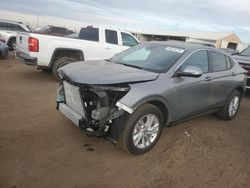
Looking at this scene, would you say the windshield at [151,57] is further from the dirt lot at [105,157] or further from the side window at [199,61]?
the dirt lot at [105,157]

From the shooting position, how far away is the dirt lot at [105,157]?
10.5 feet

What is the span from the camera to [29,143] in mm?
3885

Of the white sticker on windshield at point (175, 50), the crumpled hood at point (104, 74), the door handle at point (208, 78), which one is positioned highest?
the white sticker on windshield at point (175, 50)

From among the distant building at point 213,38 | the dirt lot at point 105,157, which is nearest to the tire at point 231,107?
the dirt lot at point 105,157

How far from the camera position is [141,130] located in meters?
3.76

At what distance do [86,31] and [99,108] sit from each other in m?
6.02

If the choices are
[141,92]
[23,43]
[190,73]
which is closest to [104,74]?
[141,92]

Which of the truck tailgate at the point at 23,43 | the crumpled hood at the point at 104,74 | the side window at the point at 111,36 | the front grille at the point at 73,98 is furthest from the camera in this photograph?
the side window at the point at 111,36

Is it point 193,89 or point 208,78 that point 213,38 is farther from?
point 193,89

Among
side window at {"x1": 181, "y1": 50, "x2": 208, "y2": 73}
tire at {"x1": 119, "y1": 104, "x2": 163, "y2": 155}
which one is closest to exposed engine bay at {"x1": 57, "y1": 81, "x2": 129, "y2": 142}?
tire at {"x1": 119, "y1": 104, "x2": 163, "y2": 155}

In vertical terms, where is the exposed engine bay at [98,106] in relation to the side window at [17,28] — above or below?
below

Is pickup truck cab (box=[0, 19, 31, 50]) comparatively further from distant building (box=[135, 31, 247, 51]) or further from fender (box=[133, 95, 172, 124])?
distant building (box=[135, 31, 247, 51])

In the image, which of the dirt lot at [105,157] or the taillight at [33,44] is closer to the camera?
the dirt lot at [105,157]

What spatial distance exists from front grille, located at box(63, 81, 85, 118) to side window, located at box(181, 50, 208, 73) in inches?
72.0
